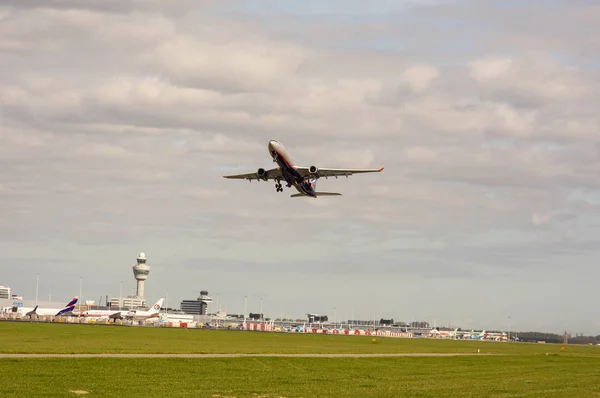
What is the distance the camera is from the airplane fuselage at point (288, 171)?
231 feet

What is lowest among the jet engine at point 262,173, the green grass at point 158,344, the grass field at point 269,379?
the green grass at point 158,344

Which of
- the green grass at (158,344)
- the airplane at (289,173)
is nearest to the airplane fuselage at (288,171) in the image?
the airplane at (289,173)

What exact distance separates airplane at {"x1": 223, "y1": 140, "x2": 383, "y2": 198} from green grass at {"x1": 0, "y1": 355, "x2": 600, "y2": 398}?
62.0 ft

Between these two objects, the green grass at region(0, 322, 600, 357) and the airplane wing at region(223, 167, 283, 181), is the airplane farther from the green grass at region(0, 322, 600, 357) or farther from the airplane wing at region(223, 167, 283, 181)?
the green grass at region(0, 322, 600, 357)

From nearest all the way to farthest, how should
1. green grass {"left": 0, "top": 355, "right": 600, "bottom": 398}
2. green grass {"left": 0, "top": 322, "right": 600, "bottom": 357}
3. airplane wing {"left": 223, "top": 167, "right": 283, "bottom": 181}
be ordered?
1. green grass {"left": 0, "top": 355, "right": 600, "bottom": 398}
2. green grass {"left": 0, "top": 322, "right": 600, "bottom": 357}
3. airplane wing {"left": 223, "top": 167, "right": 283, "bottom": 181}

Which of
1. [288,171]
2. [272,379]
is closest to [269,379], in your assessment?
[272,379]

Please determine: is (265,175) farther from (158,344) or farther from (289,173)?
(158,344)

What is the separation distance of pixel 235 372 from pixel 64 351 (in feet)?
57.2

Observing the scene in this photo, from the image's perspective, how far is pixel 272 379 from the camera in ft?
Result: 143

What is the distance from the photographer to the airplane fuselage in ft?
231

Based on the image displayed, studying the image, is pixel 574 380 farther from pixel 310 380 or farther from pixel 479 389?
pixel 310 380

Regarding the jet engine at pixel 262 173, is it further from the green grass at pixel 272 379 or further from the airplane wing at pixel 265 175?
the green grass at pixel 272 379

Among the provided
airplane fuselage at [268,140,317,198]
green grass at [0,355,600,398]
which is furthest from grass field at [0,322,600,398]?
airplane fuselage at [268,140,317,198]

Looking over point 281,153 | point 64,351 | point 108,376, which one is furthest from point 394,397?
point 281,153
